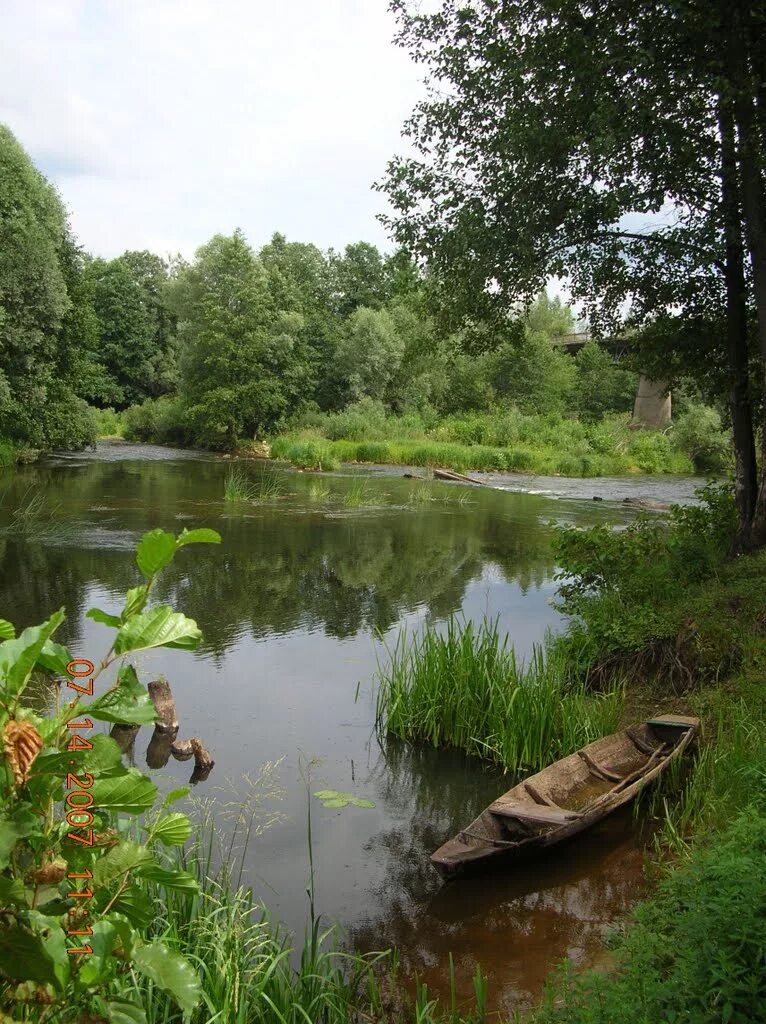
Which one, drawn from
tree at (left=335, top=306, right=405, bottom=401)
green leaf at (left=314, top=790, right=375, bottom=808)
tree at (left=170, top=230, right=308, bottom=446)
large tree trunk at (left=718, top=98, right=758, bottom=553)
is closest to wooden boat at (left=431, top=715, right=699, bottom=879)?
green leaf at (left=314, top=790, right=375, bottom=808)

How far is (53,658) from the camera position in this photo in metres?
1.68

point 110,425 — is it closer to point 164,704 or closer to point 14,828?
point 164,704

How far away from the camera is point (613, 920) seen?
467 cm

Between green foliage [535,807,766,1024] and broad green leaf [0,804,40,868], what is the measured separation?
6.73 feet

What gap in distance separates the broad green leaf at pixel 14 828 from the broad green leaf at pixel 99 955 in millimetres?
278

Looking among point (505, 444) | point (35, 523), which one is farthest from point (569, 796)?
point (505, 444)

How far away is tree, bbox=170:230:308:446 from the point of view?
122 feet

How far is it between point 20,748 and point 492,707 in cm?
593

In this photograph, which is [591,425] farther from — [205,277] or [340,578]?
[340,578]

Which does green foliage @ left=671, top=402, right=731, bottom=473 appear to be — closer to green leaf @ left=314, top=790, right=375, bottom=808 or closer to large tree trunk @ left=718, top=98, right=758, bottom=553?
large tree trunk @ left=718, top=98, right=758, bottom=553

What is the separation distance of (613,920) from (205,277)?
3920cm

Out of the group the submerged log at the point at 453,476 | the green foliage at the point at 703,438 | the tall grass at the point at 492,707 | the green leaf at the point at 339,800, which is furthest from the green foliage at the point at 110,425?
the green leaf at the point at 339,800

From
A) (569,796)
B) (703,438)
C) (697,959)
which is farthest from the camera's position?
(703,438)

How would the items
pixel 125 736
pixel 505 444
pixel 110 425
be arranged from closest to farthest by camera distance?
pixel 125 736
pixel 505 444
pixel 110 425
